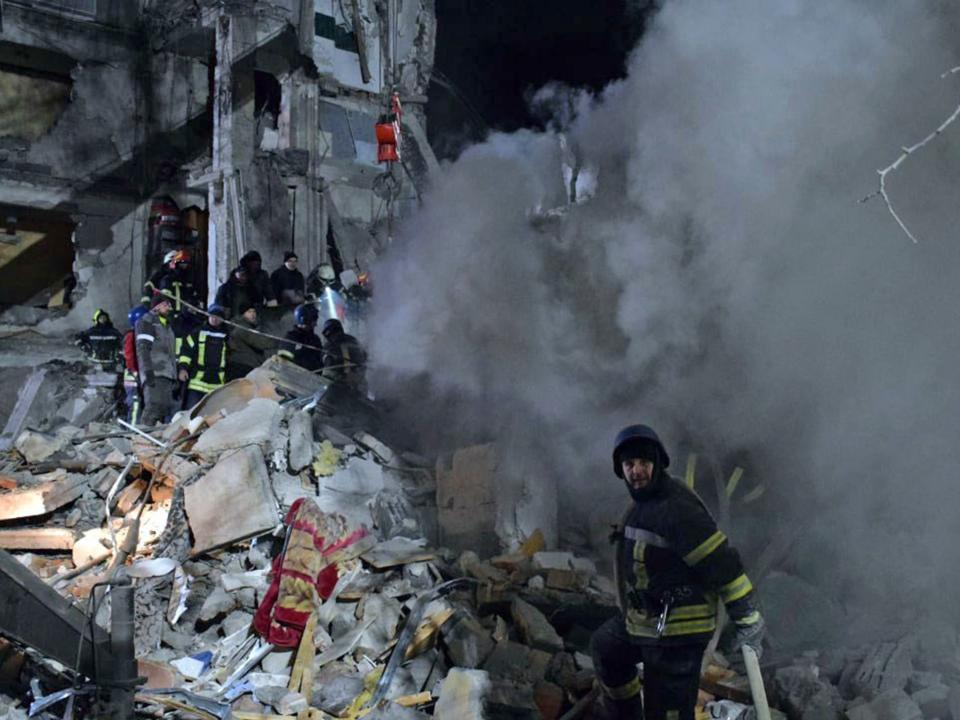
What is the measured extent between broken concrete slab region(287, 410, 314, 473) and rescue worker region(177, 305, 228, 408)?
2.18 metres

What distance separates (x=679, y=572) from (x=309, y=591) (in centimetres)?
280

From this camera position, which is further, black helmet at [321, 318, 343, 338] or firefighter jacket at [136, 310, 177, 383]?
black helmet at [321, 318, 343, 338]

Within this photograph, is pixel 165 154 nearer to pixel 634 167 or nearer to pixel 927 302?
pixel 634 167

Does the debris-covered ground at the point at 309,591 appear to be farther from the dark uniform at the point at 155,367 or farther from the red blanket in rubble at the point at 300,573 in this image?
the dark uniform at the point at 155,367

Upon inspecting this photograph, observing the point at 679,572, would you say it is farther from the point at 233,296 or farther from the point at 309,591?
the point at 233,296

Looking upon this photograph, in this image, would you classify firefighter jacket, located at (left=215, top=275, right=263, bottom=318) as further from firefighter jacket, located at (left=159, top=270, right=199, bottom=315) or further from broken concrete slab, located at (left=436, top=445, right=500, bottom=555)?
broken concrete slab, located at (left=436, top=445, right=500, bottom=555)

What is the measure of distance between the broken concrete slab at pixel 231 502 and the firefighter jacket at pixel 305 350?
2.87 metres

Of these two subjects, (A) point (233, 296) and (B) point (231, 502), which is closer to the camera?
(B) point (231, 502)

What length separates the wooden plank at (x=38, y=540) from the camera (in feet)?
20.4

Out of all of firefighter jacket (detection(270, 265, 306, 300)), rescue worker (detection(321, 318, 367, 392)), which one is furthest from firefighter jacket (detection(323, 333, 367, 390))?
firefighter jacket (detection(270, 265, 306, 300))

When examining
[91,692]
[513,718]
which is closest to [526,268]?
[513,718]

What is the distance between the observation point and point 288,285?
10.8 m

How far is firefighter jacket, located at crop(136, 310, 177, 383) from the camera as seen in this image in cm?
902

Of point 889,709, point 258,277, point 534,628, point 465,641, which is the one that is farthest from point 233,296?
point 889,709
